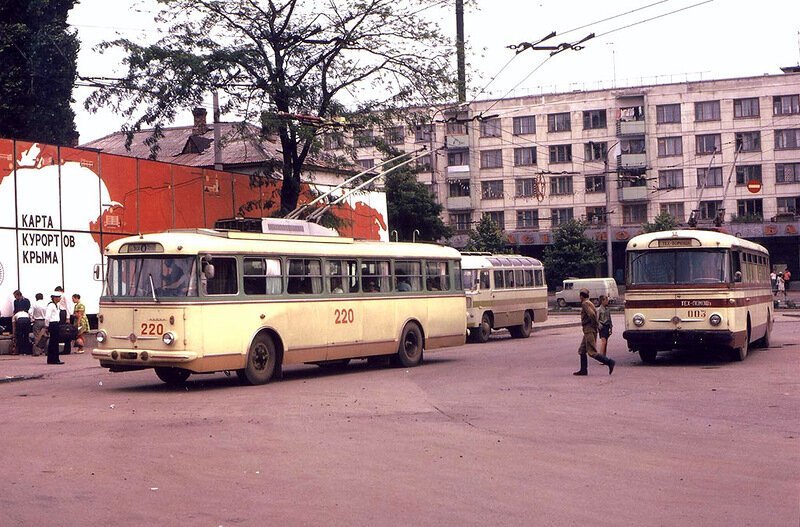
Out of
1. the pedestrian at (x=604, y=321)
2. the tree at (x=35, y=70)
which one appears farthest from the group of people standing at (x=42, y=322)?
the tree at (x=35, y=70)

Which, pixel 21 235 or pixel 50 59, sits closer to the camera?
pixel 21 235

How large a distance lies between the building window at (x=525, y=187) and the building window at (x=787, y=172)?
1660 centimetres

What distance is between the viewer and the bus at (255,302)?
60.9 ft

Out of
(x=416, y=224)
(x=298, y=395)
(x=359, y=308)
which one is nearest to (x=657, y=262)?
(x=359, y=308)

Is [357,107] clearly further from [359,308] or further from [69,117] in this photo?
[69,117]

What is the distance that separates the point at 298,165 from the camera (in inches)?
1454

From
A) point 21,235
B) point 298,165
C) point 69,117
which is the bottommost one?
point 21,235

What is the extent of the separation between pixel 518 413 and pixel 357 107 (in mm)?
22070

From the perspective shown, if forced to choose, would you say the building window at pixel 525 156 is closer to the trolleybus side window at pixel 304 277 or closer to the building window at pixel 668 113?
the building window at pixel 668 113

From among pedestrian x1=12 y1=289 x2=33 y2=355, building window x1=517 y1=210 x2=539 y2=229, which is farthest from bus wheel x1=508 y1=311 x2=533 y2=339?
building window x1=517 y1=210 x2=539 y2=229

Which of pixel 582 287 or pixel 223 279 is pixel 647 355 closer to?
pixel 223 279

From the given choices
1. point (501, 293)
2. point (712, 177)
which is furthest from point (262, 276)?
point (712, 177)

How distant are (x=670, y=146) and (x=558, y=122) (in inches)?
311

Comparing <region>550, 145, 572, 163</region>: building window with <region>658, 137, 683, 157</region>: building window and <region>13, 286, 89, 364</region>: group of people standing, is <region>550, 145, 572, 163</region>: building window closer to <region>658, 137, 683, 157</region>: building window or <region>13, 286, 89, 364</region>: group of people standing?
<region>658, 137, 683, 157</region>: building window
